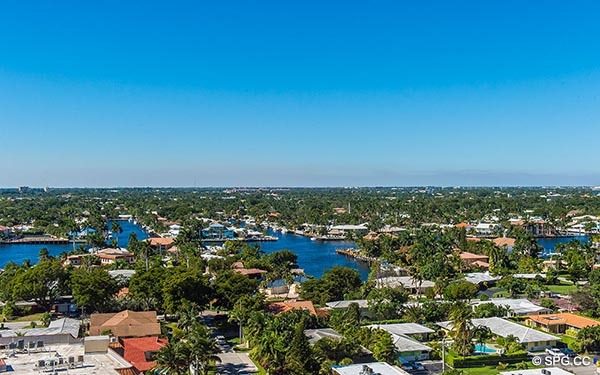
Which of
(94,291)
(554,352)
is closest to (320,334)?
(554,352)

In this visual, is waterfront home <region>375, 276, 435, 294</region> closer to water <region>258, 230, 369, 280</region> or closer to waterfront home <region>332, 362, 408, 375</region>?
water <region>258, 230, 369, 280</region>

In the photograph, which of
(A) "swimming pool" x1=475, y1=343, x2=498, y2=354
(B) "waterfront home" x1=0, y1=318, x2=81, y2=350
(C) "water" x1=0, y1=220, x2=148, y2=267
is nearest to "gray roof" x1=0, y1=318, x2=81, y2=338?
(B) "waterfront home" x1=0, y1=318, x2=81, y2=350

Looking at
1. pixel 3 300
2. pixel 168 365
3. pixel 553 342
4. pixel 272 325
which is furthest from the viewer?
pixel 3 300

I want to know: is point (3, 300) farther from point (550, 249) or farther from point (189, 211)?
point (189, 211)

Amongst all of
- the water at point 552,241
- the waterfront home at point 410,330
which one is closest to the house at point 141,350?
the waterfront home at point 410,330

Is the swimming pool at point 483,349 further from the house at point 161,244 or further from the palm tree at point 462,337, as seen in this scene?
the house at point 161,244

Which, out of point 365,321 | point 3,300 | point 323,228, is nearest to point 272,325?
point 365,321

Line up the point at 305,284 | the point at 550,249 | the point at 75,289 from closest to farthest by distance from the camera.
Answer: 1. the point at 75,289
2. the point at 305,284
3. the point at 550,249

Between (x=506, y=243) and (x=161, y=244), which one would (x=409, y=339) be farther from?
(x=161, y=244)
